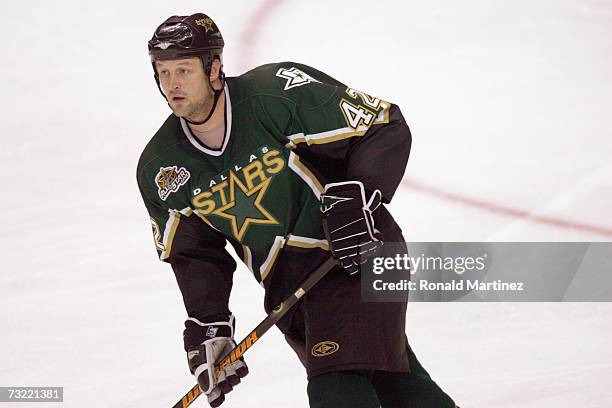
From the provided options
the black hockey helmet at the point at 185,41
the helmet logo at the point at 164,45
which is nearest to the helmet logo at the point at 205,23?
the black hockey helmet at the point at 185,41

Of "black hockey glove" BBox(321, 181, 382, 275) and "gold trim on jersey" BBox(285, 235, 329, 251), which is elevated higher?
"black hockey glove" BBox(321, 181, 382, 275)

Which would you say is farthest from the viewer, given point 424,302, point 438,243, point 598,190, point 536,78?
point 536,78

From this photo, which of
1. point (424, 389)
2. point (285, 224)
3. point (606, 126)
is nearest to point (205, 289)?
point (285, 224)

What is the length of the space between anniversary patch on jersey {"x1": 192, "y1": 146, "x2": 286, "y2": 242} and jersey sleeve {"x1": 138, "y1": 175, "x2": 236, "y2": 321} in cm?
8

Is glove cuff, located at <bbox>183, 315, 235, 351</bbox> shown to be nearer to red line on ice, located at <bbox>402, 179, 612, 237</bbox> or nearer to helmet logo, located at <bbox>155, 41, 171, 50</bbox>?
helmet logo, located at <bbox>155, 41, 171, 50</bbox>

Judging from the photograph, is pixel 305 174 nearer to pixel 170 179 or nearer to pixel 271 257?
pixel 271 257

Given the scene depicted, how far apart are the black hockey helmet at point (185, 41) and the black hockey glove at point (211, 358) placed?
2.06ft

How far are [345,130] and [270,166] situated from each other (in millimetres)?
202

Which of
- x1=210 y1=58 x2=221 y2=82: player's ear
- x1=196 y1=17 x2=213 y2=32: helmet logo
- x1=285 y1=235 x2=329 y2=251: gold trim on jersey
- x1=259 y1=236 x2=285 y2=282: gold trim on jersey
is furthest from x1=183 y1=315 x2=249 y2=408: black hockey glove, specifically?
x1=196 y1=17 x2=213 y2=32: helmet logo

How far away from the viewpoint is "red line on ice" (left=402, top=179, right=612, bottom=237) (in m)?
4.10

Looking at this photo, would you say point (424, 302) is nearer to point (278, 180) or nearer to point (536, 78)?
point (278, 180)

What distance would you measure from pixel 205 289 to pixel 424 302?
3.67 ft

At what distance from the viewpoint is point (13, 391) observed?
346 centimetres

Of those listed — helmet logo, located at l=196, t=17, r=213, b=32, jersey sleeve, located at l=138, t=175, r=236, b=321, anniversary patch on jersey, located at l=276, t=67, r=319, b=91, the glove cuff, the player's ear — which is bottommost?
the glove cuff
